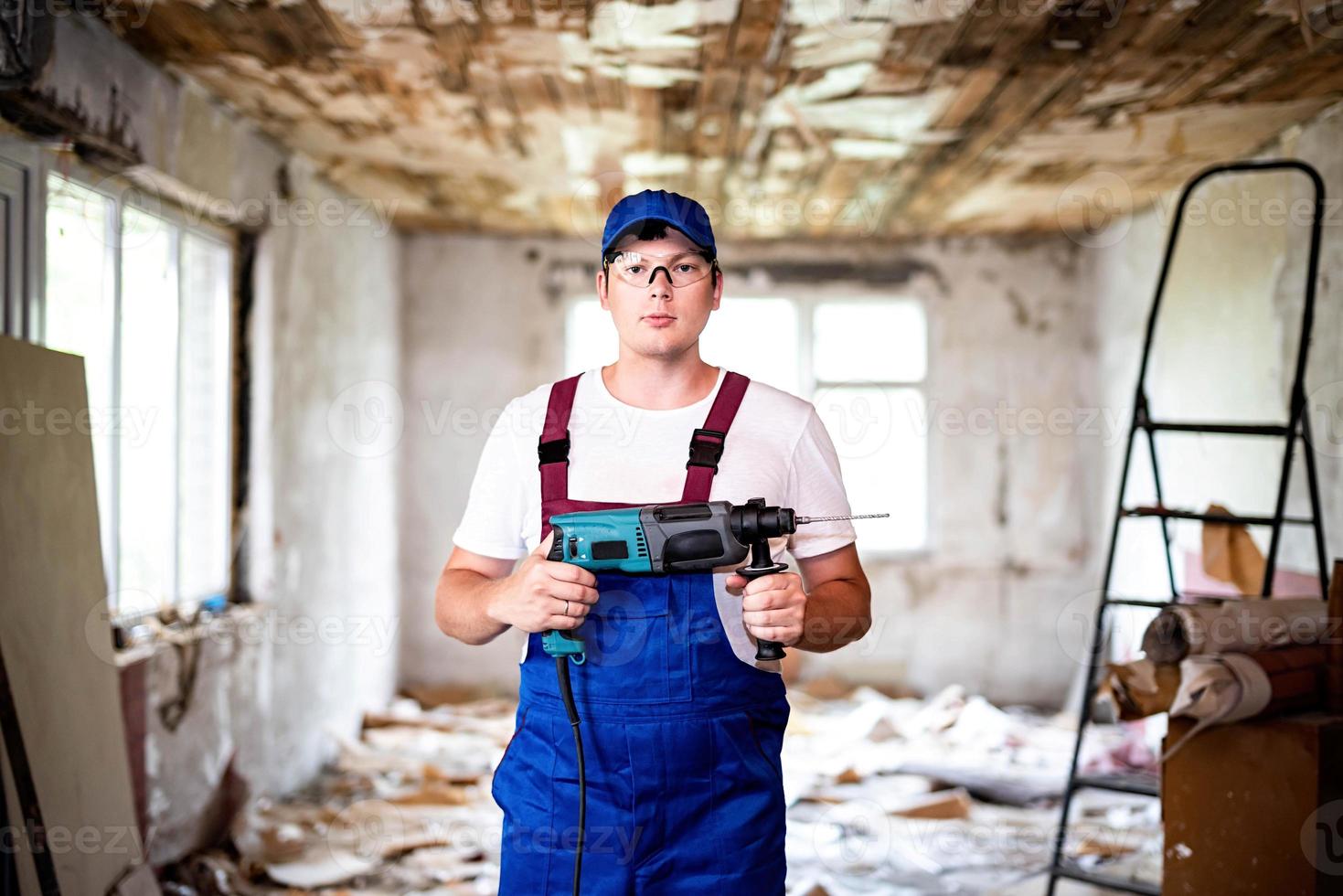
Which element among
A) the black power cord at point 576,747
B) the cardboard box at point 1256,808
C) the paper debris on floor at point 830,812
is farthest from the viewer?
the paper debris on floor at point 830,812

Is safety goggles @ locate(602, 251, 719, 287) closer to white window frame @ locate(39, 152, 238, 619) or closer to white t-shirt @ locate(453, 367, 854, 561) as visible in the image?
white t-shirt @ locate(453, 367, 854, 561)

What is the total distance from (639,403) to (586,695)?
451 millimetres

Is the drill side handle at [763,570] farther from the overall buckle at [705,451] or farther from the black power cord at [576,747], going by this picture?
the black power cord at [576,747]

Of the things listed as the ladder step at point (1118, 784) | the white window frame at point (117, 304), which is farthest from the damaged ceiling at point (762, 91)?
the ladder step at point (1118, 784)

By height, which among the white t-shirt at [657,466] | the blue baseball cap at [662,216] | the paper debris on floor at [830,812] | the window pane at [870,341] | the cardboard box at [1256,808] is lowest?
the paper debris on floor at [830,812]

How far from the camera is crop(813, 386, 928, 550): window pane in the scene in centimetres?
595

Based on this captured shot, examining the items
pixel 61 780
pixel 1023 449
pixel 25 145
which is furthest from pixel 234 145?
pixel 1023 449

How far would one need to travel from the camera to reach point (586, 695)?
156 cm

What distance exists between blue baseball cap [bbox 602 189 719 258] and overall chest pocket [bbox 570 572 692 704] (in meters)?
0.52

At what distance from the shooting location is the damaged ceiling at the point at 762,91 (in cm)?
285

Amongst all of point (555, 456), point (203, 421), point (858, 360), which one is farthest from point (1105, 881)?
point (858, 360)

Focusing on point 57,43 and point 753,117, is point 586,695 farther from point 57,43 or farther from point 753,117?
point 753,117

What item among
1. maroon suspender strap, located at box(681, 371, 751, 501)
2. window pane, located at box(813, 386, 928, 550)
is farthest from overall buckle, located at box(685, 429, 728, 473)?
window pane, located at box(813, 386, 928, 550)

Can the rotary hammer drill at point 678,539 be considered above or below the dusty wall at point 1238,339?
below
